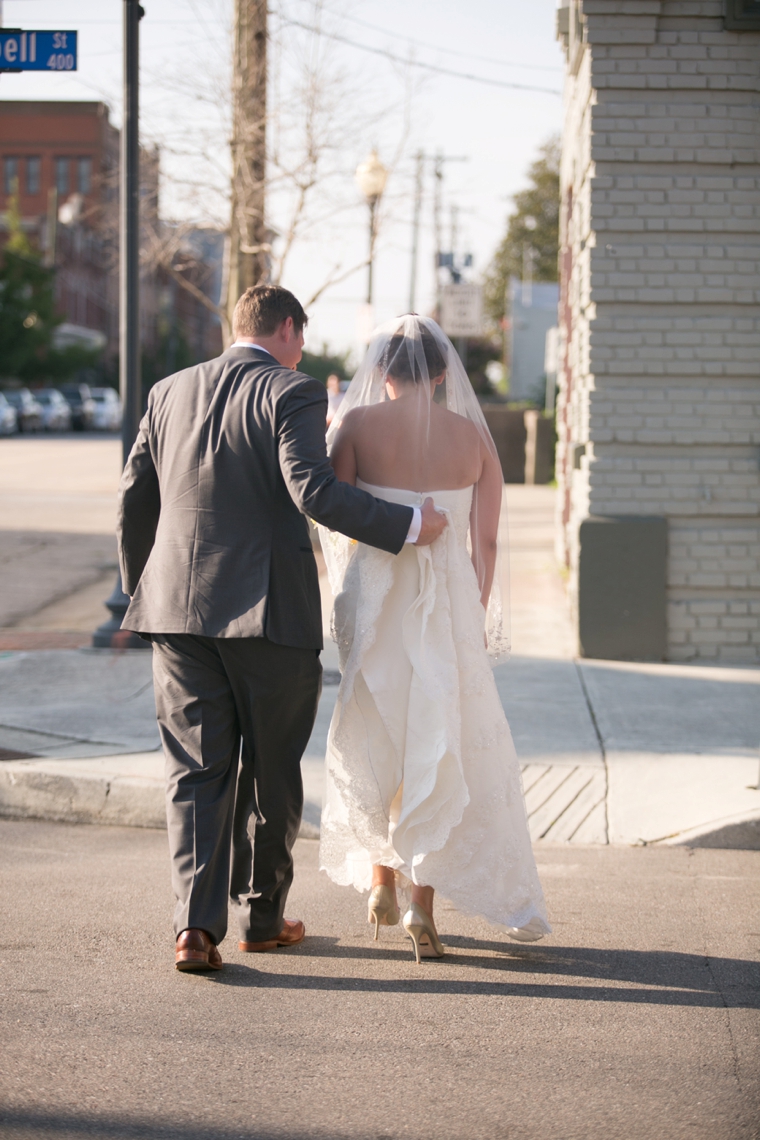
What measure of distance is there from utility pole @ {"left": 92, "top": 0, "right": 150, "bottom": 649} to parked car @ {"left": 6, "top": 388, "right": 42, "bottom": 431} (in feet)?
118

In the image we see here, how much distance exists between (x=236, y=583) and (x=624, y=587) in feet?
16.2

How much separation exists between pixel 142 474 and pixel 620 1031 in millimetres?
2183

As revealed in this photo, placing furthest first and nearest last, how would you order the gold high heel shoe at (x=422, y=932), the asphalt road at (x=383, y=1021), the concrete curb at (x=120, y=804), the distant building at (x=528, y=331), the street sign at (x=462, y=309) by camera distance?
the distant building at (x=528, y=331), the street sign at (x=462, y=309), the concrete curb at (x=120, y=804), the gold high heel shoe at (x=422, y=932), the asphalt road at (x=383, y=1021)

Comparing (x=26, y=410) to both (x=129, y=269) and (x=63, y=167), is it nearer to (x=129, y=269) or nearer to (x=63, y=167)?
(x=63, y=167)

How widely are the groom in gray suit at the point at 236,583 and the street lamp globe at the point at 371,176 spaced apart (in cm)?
1115

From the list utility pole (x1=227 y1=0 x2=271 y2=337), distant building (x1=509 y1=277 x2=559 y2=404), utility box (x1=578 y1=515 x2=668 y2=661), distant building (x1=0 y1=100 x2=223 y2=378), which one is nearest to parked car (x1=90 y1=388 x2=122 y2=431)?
distant building (x1=0 y1=100 x2=223 y2=378)

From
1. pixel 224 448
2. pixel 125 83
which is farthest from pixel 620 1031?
pixel 125 83

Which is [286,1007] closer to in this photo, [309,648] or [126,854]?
[309,648]

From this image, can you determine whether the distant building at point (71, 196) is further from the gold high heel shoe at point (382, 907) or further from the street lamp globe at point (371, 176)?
the gold high heel shoe at point (382, 907)

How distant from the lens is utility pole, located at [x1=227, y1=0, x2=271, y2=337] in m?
12.7

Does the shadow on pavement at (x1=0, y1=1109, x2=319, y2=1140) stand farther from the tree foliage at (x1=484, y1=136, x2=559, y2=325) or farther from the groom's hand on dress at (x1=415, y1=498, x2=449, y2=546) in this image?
the tree foliage at (x1=484, y1=136, x2=559, y2=325)

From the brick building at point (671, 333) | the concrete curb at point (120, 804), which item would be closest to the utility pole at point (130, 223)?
the brick building at point (671, 333)

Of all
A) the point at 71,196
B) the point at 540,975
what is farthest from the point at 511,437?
the point at 71,196

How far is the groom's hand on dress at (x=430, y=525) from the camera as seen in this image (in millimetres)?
3756
